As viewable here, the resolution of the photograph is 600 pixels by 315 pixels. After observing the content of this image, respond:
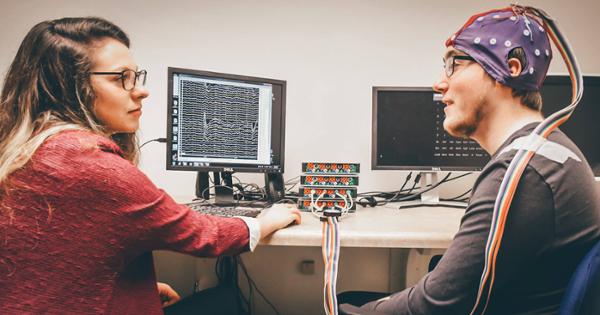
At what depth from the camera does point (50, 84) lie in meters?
0.82

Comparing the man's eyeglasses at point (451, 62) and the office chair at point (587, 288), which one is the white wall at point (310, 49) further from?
the office chair at point (587, 288)

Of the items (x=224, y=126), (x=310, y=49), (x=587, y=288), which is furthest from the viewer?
(x=310, y=49)

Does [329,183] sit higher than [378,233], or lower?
higher

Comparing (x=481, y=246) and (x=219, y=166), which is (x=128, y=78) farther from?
(x=481, y=246)

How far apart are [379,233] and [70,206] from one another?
746 millimetres

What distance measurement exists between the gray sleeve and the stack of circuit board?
555 millimetres

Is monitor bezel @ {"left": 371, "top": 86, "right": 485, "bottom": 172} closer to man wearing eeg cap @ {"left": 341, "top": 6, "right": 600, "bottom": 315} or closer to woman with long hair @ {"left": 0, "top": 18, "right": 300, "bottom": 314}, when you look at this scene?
man wearing eeg cap @ {"left": 341, "top": 6, "right": 600, "bottom": 315}

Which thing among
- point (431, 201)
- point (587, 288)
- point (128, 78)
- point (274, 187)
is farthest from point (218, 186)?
point (587, 288)

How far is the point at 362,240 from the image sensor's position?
1.01 meters

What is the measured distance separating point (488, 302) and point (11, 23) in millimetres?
2361

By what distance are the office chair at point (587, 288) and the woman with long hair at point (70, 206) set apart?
0.67 m

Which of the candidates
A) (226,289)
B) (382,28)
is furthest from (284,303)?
(382,28)

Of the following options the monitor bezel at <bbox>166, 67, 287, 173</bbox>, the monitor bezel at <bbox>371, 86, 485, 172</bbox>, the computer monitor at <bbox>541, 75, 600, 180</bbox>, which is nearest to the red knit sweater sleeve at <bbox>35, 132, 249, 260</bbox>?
the monitor bezel at <bbox>166, 67, 287, 173</bbox>

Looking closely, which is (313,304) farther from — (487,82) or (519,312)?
(487,82)
